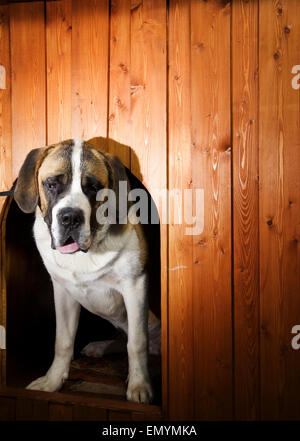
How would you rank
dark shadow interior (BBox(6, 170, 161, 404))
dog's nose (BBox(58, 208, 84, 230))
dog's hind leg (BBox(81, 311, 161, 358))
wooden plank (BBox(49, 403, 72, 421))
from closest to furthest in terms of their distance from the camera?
dog's nose (BBox(58, 208, 84, 230)) → wooden plank (BBox(49, 403, 72, 421)) → dark shadow interior (BBox(6, 170, 161, 404)) → dog's hind leg (BBox(81, 311, 161, 358))

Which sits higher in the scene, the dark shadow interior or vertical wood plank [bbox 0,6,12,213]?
vertical wood plank [bbox 0,6,12,213]

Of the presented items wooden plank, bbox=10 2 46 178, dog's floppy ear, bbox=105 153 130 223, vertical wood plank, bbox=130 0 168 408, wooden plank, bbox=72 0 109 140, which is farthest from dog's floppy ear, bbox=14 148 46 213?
vertical wood plank, bbox=130 0 168 408

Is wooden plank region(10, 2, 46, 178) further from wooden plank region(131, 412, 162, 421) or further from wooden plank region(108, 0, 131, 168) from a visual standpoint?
wooden plank region(131, 412, 162, 421)

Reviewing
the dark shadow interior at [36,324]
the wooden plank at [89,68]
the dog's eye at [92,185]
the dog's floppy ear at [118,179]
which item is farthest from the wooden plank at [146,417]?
the wooden plank at [89,68]

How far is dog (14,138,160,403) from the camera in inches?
62.4

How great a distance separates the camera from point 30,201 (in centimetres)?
172

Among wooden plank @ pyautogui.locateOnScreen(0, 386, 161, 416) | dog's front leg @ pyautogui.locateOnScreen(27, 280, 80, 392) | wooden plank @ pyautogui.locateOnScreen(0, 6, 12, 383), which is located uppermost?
wooden plank @ pyautogui.locateOnScreen(0, 6, 12, 383)

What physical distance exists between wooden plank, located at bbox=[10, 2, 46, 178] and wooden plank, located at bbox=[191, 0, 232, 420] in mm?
769

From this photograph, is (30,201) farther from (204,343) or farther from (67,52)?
(204,343)

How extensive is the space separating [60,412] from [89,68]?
1711mm

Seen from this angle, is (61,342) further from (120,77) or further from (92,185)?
(120,77)

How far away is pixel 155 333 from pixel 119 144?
49.2 inches

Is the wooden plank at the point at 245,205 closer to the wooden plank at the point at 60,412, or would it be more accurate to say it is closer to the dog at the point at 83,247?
the dog at the point at 83,247

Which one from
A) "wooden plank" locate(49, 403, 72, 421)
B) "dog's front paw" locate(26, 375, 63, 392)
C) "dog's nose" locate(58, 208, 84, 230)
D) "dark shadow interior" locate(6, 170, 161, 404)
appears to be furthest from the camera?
"dark shadow interior" locate(6, 170, 161, 404)
